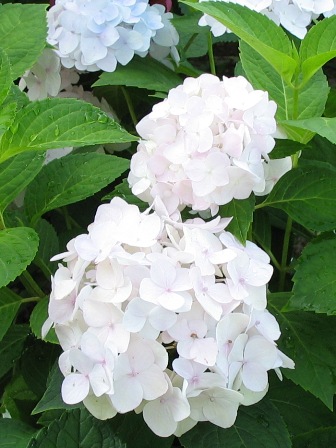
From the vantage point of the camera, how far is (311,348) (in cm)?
110

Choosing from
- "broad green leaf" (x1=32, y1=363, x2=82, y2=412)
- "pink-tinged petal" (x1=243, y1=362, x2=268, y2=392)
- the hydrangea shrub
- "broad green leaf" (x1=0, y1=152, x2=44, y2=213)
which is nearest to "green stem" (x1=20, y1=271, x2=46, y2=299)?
the hydrangea shrub

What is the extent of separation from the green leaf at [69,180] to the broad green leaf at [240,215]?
23 centimetres

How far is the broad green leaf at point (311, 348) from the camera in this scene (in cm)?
105

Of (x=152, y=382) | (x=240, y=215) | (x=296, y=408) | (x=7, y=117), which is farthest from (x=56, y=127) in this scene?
(x=296, y=408)

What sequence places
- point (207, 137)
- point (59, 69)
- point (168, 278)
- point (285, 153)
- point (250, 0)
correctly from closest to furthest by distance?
point (168, 278) < point (207, 137) < point (285, 153) < point (250, 0) < point (59, 69)

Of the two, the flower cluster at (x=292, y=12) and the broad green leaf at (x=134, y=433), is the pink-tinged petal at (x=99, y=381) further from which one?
the flower cluster at (x=292, y=12)

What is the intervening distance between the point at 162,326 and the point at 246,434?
245mm

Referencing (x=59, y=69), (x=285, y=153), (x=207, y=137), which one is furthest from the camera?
(x=59, y=69)

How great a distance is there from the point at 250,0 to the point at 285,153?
381mm

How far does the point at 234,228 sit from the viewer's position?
1001 millimetres

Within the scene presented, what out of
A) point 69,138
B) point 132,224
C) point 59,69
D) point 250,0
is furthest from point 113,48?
point 132,224

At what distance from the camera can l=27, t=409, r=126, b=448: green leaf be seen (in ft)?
2.95

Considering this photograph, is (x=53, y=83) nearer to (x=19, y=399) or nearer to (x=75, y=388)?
(x=19, y=399)

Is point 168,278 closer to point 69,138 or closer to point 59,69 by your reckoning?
point 69,138
